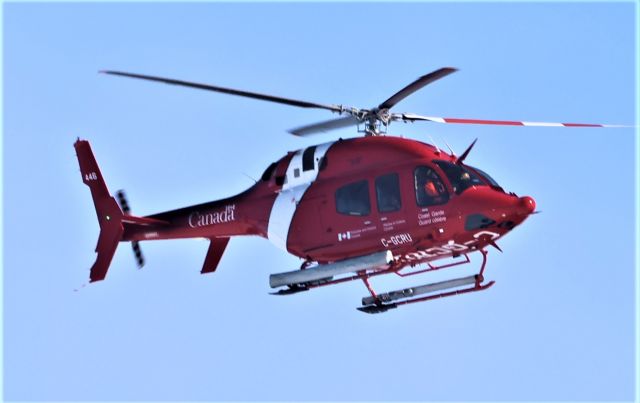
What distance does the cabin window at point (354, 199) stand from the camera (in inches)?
659

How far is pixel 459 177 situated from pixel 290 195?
8.50 feet

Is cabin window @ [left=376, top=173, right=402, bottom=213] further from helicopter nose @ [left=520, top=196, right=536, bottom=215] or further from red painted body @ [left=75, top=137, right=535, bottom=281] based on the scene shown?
helicopter nose @ [left=520, top=196, right=536, bottom=215]

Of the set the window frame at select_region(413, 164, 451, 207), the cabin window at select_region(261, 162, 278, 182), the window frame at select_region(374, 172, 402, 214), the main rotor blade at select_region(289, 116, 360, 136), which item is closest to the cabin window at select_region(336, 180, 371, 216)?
the window frame at select_region(374, 172, 402, 214)

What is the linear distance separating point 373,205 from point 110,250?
4.55 m

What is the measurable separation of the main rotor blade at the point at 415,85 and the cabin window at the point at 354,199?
1.14m

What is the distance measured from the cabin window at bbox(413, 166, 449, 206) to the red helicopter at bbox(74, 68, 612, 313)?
0.01 m

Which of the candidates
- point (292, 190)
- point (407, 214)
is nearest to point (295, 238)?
point (292, 190)

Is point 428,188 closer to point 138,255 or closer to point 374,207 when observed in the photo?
point 374,207

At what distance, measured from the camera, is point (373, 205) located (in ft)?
54.6

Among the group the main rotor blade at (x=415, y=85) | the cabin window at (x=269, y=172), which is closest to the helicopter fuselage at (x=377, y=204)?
the cabin window at (x=269, y=172)

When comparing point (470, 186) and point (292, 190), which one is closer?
point (470, 186)

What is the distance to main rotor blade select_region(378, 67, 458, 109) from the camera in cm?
1532

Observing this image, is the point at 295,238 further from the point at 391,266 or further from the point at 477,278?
the point at 477,278

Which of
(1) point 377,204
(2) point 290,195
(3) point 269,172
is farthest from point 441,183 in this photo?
(3) point 269,172
